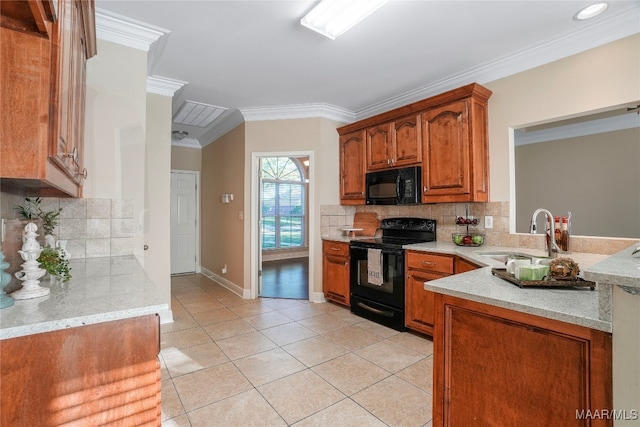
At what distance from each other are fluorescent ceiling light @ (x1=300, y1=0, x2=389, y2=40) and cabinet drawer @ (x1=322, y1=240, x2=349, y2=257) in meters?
2.25

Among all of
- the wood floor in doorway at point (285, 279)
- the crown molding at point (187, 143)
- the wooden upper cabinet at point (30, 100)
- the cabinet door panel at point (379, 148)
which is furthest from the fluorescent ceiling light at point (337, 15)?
the crown molding at point (187, 143)

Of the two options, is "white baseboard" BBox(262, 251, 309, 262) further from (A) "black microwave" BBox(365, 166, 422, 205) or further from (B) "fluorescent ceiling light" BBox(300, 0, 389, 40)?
(B) "fluorescent ceiling light" BBox(300, 0, 389, 40)

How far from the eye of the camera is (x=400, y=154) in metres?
3.34

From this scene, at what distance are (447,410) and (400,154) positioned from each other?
2575mm

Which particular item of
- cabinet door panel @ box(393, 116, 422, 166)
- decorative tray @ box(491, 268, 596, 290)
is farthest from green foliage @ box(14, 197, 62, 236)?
cabinet door panel @ box(393, 116, 422, 166)

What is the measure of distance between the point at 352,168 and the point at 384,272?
1.47 meters

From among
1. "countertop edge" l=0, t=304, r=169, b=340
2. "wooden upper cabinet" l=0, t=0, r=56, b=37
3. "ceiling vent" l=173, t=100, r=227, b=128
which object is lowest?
"countertop edge" l=0, t=304, r=169, b=340

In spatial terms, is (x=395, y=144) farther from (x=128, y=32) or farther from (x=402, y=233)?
(x=128, y=32)

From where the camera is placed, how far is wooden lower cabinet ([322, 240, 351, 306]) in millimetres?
3662

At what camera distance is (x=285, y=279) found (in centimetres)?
538

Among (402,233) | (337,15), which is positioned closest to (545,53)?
(337,15)

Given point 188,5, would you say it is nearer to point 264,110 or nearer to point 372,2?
point 372,2

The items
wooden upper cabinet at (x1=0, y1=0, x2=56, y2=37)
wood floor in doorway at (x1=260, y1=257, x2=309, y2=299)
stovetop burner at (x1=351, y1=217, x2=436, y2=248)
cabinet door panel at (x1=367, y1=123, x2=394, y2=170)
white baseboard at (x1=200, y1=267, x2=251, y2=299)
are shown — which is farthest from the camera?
wood floor in doorway at (x1=260, y1=257, x2=309, y2=299)

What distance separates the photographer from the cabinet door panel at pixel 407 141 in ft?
10.4
